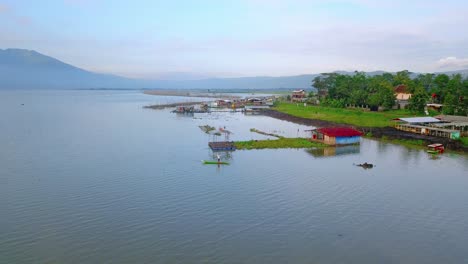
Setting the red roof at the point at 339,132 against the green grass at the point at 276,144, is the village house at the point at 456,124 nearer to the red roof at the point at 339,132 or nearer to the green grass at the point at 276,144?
the red roof at the point at 339,132

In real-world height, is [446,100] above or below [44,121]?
above

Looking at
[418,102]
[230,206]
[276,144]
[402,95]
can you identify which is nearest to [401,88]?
[402,95]

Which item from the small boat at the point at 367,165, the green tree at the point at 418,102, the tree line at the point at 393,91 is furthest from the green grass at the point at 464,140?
the green tree at the point at 418,102

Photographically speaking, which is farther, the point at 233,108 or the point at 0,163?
the point at 233,108

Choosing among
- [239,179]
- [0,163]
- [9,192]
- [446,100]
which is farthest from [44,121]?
[446,100]

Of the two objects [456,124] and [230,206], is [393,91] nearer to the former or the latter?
[456,124]

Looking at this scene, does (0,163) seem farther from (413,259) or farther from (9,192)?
(413,259)

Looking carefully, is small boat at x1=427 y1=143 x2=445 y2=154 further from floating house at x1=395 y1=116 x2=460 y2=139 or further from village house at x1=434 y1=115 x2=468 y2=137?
village house at x1=434 y1=115 x2=468 y2=137
